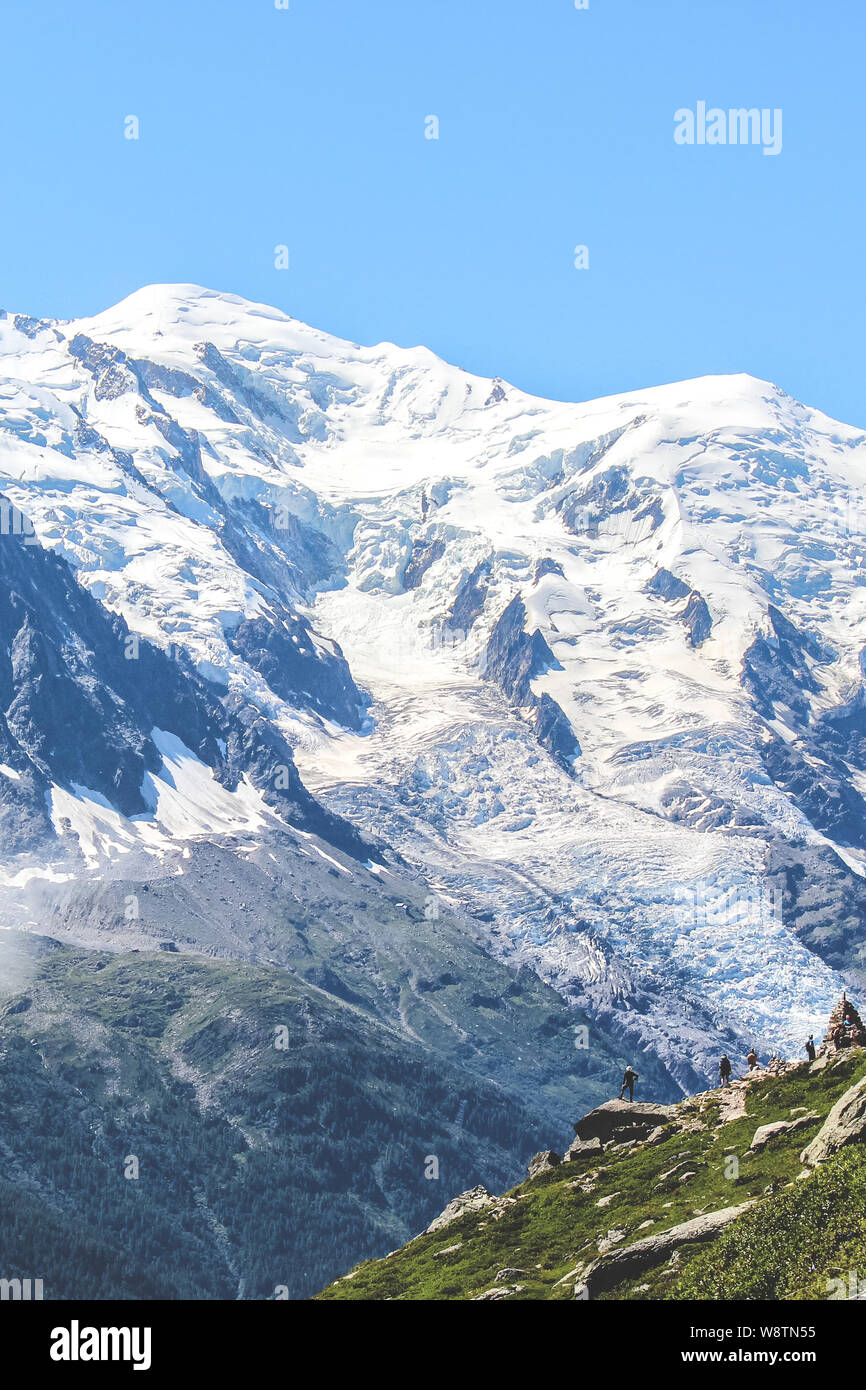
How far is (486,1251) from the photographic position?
137 m

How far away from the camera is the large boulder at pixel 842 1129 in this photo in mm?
103438

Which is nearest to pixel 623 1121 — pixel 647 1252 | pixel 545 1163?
pixel 545 1163

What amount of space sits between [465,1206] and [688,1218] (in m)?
56.6

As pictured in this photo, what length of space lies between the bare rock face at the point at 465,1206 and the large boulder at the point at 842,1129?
176 ft

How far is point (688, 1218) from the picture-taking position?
4483 inches

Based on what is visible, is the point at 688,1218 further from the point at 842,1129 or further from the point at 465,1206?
the point at 465,1206

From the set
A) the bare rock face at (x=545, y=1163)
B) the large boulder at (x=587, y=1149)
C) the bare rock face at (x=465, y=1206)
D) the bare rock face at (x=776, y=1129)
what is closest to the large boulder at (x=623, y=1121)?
the large boulder at (x=587, y=1149)

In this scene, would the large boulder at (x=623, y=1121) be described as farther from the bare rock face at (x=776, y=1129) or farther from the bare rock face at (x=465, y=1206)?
the bare rock face at (x=776, y=1129)
